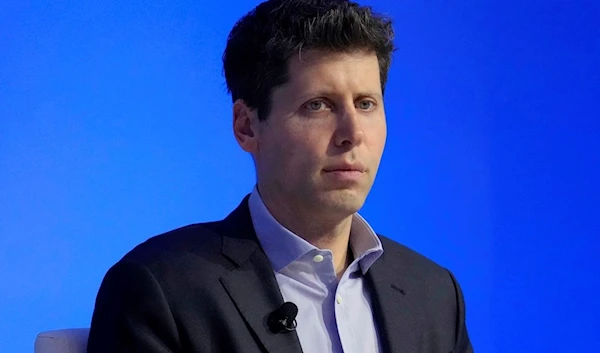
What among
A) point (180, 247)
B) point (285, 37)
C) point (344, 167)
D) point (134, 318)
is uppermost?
point (285, 37)

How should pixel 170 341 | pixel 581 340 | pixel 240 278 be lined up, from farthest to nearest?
pixel 581 340 < pixel 240 278 < pixel 170 341

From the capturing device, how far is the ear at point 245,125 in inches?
71.9

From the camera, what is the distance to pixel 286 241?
1.75 m

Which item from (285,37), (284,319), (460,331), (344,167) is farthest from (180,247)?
(460,331)

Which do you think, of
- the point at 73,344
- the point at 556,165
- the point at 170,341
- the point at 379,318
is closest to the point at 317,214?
the point at 379,318

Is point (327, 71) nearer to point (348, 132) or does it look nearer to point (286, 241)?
point (348, 132)

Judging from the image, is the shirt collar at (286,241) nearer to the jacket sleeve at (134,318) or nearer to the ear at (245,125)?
the ear at (245,125)

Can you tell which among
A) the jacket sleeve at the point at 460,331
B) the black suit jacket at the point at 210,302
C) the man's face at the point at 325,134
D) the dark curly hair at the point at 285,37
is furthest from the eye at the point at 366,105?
the jacket sleeve at the point at 460,331

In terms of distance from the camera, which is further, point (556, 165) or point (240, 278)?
point (556, 165)

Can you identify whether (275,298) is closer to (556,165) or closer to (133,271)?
(133,271)

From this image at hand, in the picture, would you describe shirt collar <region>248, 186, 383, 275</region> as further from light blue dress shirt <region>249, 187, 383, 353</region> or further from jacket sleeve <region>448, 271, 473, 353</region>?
jacket sleeve <region>448, 271, 473, 353</region>

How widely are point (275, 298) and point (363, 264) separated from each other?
0.24 m

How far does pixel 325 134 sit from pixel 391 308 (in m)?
0.39

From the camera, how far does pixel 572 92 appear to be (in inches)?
137
